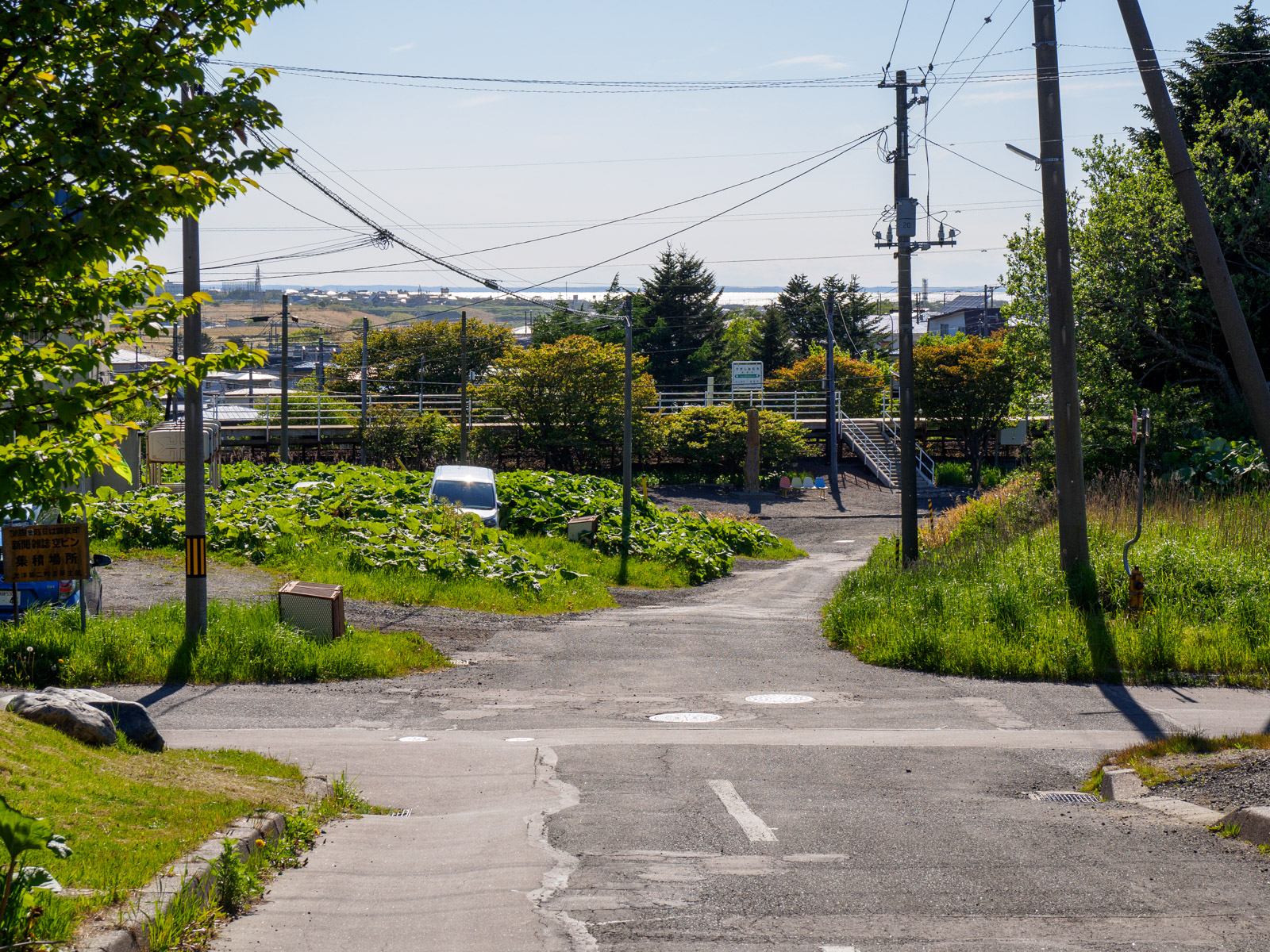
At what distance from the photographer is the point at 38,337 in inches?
225

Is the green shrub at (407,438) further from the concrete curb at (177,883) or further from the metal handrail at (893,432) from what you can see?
the concrete curb at (177,883)

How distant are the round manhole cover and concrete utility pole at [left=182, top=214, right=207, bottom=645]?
6.99m

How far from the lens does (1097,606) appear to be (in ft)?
49.1

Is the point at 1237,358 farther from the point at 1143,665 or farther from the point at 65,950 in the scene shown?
the point at 65,950

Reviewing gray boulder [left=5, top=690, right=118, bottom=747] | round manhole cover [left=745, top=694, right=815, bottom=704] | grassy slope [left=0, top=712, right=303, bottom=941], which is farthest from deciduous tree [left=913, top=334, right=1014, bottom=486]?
gray boulder [left=5, top=690, right=118, bottom=747]

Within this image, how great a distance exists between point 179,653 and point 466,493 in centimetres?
1509

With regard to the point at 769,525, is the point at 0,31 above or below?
above

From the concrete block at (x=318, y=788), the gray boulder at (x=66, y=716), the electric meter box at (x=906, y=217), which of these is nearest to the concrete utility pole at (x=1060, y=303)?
the electric meter box at (x=906, y=217)

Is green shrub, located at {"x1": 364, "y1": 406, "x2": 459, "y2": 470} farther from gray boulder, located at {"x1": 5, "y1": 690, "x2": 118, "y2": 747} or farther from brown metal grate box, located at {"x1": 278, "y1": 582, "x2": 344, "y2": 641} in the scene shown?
gray boulder, located at {"x1": 5, "y1": 690, "x2": 118, "y2": 747}

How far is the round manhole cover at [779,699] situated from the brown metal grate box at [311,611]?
5.75 metres

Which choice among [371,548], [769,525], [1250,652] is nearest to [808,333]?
[769,525]

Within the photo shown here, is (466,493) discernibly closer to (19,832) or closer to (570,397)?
(570,397)

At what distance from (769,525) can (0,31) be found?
1484 inches

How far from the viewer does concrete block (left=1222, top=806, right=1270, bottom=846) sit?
633cm
